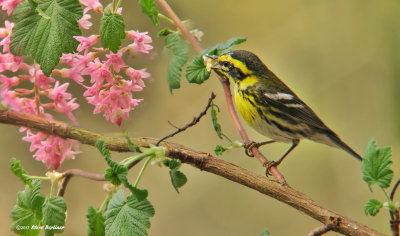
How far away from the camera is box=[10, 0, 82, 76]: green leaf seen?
124 centimetres

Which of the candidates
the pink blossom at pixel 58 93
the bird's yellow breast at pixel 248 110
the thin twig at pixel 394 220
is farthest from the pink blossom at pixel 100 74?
the bird's yellow breast at pixel 248 110

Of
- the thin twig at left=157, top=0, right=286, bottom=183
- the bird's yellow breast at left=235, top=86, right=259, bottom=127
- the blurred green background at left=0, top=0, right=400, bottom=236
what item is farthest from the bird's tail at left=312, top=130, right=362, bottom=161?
the blurred green background at left=0, top=0, right=400, bottom=236

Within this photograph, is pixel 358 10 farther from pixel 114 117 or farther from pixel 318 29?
pixel 114 117

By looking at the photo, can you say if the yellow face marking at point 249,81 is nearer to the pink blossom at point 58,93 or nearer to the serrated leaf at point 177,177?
the pink blossom at point 58,93

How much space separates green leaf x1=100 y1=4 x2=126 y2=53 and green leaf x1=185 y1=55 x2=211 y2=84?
40cm

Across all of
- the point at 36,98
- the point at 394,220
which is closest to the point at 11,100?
the point at 36,98

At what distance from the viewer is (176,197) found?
16.5 ft

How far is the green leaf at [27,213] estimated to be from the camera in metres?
1.39

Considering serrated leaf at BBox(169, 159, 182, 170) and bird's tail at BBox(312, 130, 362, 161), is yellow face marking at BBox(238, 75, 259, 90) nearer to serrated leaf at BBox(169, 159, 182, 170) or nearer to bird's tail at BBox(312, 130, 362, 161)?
bird's tail at BBox(312, 130, 362, 161)

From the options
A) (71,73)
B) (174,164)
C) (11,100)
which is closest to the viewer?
(174,164)

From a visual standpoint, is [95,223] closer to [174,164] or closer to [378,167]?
[174,164]

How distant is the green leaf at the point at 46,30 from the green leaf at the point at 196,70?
0.49 meters

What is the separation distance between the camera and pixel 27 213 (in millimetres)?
1414

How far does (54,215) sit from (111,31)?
1.70 ft
